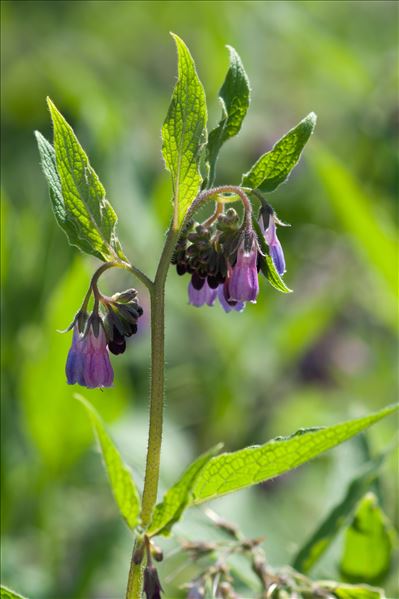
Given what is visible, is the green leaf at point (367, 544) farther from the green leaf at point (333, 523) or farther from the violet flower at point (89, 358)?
the violet flower at point (89, 358)

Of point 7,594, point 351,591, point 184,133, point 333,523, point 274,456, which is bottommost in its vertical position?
point 7,594

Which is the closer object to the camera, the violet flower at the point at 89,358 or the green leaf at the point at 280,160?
the green leaf at the point at 280,160

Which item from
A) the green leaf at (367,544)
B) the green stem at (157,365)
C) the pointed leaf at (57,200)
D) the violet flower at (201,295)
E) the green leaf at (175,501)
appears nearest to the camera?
the green leaf at (175,501)

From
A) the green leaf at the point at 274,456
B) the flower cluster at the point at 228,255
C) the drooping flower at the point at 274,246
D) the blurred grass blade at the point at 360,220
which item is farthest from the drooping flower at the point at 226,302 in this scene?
the blurred grass blade at the point at 360,220

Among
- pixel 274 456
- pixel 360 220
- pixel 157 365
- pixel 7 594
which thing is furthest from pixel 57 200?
pixel 360 220

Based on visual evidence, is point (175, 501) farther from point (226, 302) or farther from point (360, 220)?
point (360, 220)
